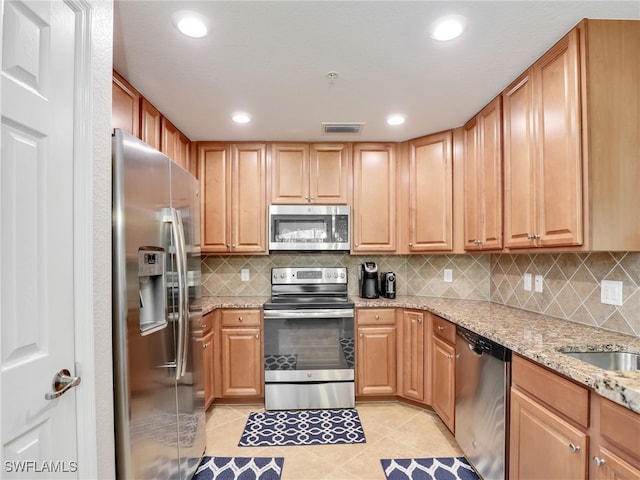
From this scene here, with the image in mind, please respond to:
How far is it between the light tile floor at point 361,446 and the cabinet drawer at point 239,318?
706 mm

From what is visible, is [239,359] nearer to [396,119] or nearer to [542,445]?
[542,445]

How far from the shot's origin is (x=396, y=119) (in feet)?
8.43

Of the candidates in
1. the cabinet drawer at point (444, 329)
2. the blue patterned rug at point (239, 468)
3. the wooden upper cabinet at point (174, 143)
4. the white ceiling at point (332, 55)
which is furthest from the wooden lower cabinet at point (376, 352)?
the wooden upper cabinet at point (174, 143)

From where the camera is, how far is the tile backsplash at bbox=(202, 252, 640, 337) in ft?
5.48

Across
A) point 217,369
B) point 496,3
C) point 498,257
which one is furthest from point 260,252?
point 496,3

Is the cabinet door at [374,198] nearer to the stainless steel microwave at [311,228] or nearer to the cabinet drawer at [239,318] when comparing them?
the stainless steel microwave at [311,228]

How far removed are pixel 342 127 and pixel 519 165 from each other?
1325 millimetres

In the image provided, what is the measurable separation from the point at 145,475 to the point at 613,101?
2553 millimetres

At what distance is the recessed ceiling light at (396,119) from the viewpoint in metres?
2.51

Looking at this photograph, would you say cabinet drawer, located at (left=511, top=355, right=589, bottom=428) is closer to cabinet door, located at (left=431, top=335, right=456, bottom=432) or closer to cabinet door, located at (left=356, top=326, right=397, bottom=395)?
cabinet door, located at (left=431, top=335, right=456, bottom=432)

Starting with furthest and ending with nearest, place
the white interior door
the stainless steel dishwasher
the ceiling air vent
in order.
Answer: the ceiling air vent → the stainless steel dishwasher → the white interior door

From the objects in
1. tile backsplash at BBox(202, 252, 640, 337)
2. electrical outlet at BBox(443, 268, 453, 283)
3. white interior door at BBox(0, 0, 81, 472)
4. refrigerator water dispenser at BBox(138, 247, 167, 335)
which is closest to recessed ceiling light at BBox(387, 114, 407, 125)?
tile backsplash at BBox(202, 252, 640, 337)

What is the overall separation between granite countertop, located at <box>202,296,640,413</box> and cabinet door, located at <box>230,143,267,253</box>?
534 mm

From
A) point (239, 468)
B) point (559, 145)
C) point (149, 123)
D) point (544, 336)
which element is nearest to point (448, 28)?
point (559, 145)
